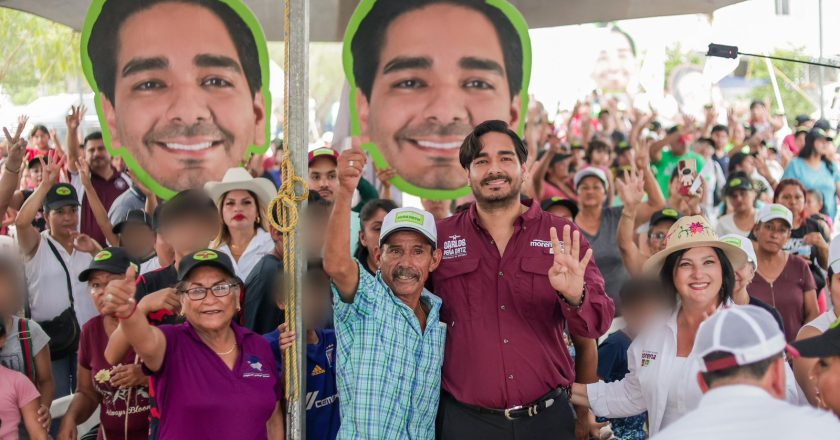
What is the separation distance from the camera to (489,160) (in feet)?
11.8

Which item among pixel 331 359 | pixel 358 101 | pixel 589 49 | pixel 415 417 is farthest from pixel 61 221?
pixel 589 49

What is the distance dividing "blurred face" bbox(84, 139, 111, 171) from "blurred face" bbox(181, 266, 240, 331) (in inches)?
142

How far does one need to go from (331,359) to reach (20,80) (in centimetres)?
478

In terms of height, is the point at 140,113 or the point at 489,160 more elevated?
the point at 140,113

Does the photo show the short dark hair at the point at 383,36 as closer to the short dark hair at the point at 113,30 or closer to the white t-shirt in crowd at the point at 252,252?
the short dark hair at the point at 113,30

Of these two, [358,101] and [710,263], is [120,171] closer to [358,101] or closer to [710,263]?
[358,101]

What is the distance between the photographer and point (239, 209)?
192 inches

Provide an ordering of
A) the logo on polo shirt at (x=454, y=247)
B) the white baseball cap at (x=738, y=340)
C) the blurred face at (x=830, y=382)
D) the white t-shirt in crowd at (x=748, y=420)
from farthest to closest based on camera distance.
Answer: the logo on polo shirt at (x=454, y=247) < the blurred face at (x=830, y=382) < the white baseball cap at (x=738, y=340) < the white t-shirt in crowd at (x=748, y=420)

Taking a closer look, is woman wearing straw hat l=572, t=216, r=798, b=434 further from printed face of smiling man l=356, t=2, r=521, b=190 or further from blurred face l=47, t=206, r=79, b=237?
blurred face l=47, t=206, r=79, b=237

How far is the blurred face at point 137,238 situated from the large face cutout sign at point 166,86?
0.31 m

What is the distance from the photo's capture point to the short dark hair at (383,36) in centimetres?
552

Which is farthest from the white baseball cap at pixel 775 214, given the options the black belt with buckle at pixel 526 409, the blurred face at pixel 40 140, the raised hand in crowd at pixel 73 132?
the blurred face at pixel 40 140

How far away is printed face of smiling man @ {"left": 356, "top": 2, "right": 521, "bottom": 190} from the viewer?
18.2ft

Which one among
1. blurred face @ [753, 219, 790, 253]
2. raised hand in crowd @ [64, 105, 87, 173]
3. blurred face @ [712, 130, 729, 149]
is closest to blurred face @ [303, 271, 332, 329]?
blurred face @ [753, 219, 790, 253]
